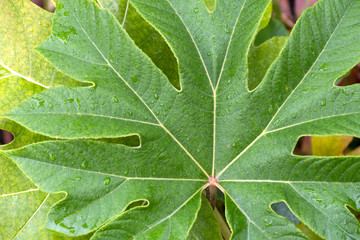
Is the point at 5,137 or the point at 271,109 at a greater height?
the point at 271,109

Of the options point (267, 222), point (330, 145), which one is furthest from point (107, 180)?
point (330, 145)

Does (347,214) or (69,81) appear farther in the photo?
(69,81)

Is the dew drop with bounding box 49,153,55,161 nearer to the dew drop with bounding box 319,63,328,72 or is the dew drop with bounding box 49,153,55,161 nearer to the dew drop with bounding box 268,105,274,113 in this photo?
the dew drop with bounding box 268,105,274,113

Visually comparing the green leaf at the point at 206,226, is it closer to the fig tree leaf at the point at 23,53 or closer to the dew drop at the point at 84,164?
the dew drop at the point at 84,164

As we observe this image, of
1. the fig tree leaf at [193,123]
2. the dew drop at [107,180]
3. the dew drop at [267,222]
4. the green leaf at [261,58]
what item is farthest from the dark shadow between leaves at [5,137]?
the dew drop at [267,222]

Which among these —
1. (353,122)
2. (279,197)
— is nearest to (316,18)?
(353,122)

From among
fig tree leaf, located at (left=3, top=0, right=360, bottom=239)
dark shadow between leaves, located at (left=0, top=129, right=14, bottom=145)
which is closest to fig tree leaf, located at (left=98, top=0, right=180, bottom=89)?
fig tree leaf, located at (left=3, top=0, right=360, bottom=239)

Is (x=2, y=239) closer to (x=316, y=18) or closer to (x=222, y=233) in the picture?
(x=222, y=233)

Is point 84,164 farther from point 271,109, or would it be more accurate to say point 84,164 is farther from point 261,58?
point 261,58
